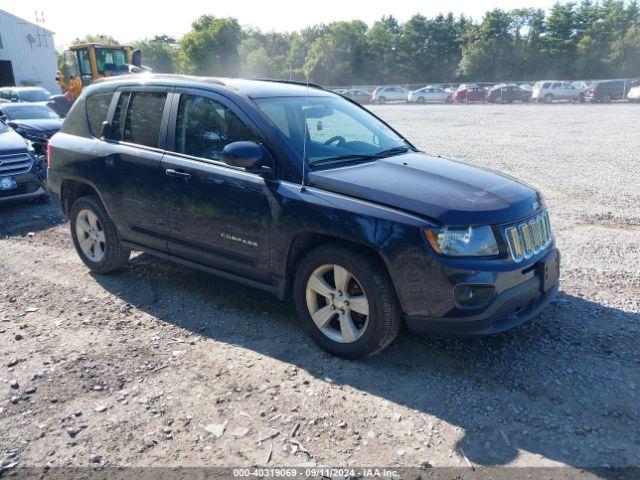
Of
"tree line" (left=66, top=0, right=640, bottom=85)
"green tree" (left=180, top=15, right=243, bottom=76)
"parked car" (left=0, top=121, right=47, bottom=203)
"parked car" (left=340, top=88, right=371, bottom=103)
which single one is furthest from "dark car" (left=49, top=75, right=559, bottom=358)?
"green tree" (left=180, top=15, right=243, bottom=76)

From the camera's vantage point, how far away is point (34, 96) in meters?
18.4

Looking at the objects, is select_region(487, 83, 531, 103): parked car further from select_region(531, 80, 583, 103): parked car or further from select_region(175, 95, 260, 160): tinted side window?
select_region(175, 95, 260, 160): tinted side window

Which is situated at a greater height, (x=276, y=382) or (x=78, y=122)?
(x=78, y=122)

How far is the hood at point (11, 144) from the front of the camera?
8.22 metres

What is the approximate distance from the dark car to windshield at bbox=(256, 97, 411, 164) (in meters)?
0.02

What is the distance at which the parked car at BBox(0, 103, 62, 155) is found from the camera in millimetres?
12211

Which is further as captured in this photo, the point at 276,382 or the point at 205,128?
the point at 205,128

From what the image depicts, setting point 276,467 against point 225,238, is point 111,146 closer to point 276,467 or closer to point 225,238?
point 225,238

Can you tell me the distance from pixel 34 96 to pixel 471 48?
191ft

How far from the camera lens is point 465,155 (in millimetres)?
12852

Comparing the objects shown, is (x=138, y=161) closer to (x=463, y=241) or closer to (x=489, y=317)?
(x=463, y=241)

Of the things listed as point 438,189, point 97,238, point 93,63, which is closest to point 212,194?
point 438,189

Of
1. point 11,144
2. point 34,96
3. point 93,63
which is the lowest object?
point 11,144

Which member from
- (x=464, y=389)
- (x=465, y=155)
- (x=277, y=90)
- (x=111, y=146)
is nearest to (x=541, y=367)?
(x=464, y=389)
